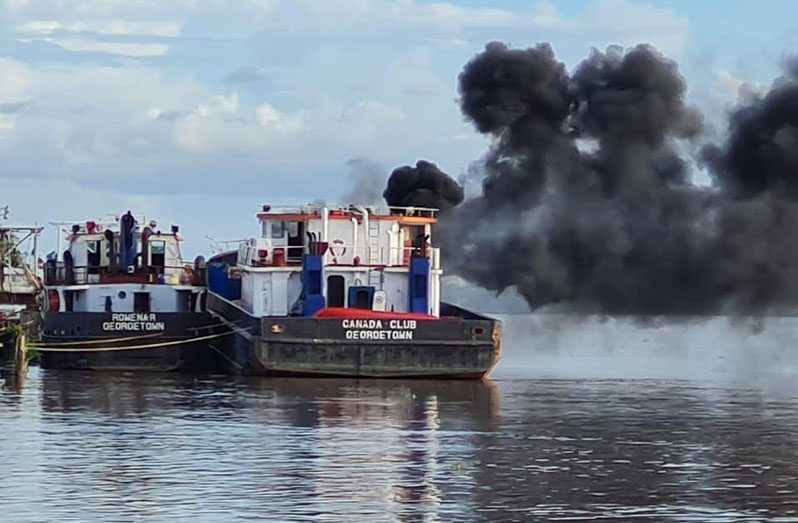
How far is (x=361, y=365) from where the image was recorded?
2080 inches

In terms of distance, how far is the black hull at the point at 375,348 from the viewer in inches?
2052

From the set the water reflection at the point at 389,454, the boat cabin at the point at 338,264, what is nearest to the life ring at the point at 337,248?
the boat cabin at the point at 338,264

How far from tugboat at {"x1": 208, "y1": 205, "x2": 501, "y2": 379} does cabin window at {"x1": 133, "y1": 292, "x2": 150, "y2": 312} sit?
99.0 inches

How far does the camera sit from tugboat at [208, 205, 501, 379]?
2062 inches

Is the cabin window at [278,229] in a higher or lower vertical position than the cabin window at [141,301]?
higher

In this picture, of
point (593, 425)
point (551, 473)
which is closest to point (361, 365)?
point (593, 425)

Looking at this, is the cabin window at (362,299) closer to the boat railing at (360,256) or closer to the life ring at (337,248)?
the boat railing at (360,256)

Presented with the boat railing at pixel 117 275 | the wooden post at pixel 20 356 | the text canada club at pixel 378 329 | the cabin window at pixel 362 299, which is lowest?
the wooden post at pixel 20 356

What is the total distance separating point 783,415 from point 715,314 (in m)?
19.4

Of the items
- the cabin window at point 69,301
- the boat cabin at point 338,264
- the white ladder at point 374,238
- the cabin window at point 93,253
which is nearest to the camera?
the boat cabin at point 338,264

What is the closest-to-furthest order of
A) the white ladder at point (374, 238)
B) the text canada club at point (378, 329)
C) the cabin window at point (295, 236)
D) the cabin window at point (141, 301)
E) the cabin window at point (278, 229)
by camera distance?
the text canada club at point (378, 329) < the white ladder at point (374, 238) < the cabin window at point (295, 236) < the cabin window at point (278, 229) < the cabin window at point (141, 301)

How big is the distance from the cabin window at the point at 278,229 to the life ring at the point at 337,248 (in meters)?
2.21

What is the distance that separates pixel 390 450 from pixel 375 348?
19.1 m

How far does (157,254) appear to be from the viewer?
67188 millimetres
